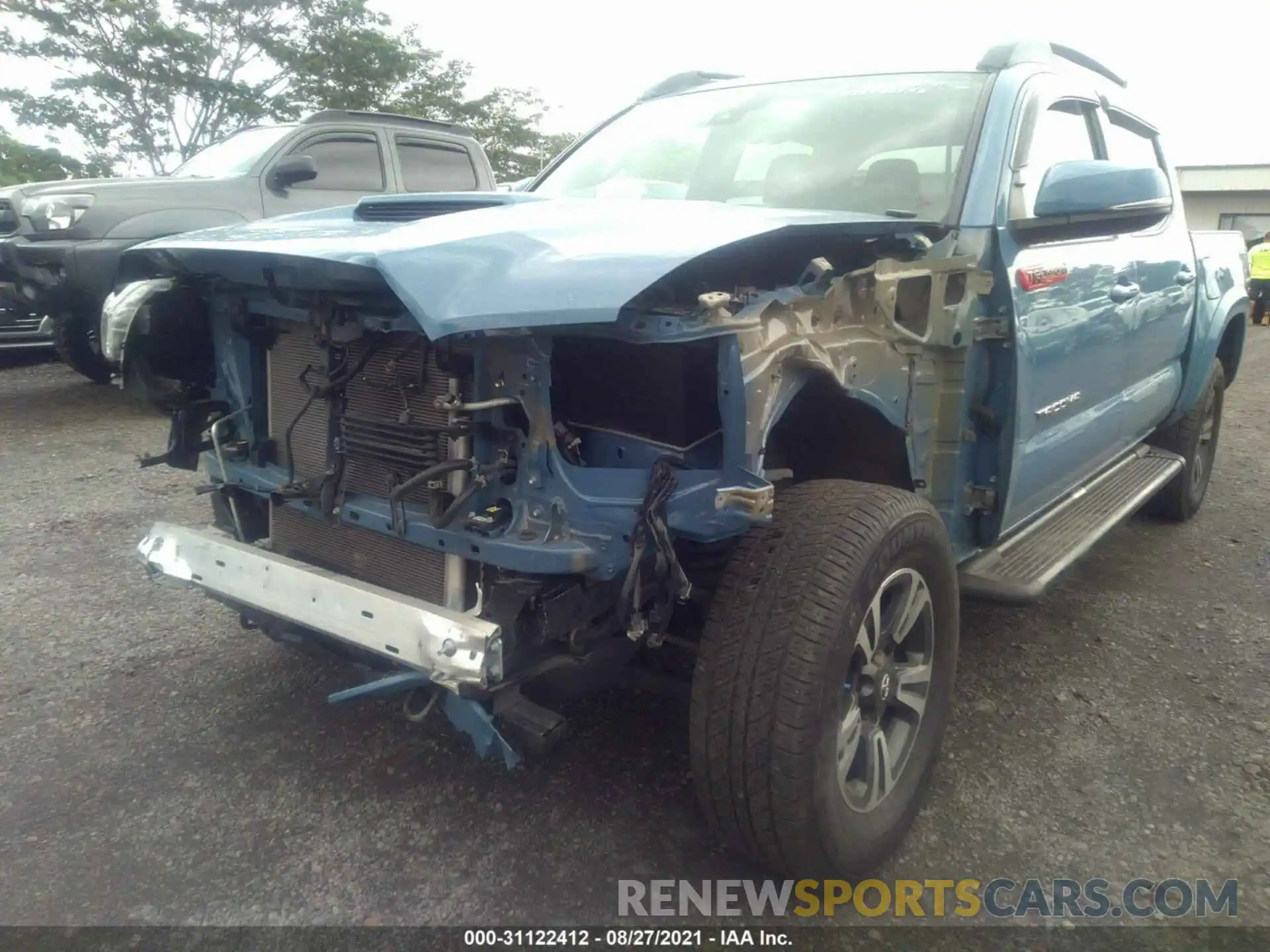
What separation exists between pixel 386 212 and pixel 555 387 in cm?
73

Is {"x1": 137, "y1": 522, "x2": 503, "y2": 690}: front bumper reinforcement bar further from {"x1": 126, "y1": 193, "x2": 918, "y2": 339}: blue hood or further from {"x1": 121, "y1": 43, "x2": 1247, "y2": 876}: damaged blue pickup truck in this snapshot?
{"x1": 126, "y1": 193, "x2": 918, "y2": 339}: blue hood

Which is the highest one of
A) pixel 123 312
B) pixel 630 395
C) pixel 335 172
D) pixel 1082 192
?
pixel 335 172

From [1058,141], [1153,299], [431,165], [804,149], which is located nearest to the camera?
[804,149]

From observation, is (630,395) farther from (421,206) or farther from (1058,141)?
(1058,141)

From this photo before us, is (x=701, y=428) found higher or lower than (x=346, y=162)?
lower

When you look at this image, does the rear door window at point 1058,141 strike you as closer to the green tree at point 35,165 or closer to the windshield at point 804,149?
the windshield at point 804,149

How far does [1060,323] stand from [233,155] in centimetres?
645

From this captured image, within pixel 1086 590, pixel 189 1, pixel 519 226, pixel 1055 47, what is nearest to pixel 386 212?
pixel 519 226

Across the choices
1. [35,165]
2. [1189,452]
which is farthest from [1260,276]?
[35,165]

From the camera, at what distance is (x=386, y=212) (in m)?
2.53

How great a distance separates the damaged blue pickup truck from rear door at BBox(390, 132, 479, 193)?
5318 mm

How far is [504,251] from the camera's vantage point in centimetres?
188

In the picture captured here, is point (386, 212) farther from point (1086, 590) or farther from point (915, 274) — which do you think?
point (1086, 590)

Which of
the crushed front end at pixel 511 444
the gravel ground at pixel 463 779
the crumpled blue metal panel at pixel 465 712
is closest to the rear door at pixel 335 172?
the gravel ground at pixel 463 779
